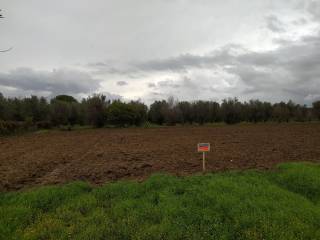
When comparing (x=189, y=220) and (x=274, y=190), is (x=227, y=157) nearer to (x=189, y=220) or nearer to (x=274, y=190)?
(x=274, y=190)

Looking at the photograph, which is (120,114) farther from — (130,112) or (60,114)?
(60,114)

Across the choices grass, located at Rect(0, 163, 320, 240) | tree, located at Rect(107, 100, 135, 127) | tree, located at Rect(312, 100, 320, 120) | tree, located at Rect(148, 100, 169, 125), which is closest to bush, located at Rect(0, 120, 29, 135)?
tree, located at Rect(107, 100, 135, 127)

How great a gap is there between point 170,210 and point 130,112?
47.4 m

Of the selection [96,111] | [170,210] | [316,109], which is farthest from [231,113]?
[170,210]

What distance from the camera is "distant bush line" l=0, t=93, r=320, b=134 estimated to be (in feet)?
144

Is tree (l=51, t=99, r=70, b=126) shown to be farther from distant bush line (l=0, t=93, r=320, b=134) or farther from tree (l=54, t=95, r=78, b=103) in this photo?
tree (l=54, t=95, r=78, b=103)

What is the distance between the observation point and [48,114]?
154 feet

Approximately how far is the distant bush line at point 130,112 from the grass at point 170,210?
31173 mm

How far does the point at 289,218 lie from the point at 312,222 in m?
0.42

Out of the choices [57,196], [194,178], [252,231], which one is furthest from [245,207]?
[57,196]

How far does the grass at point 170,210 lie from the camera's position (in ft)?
14.7

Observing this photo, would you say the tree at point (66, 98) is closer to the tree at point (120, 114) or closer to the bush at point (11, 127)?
the tree at point (120, 114)

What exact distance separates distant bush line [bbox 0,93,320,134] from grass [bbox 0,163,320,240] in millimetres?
31173

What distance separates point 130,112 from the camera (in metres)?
52.0
